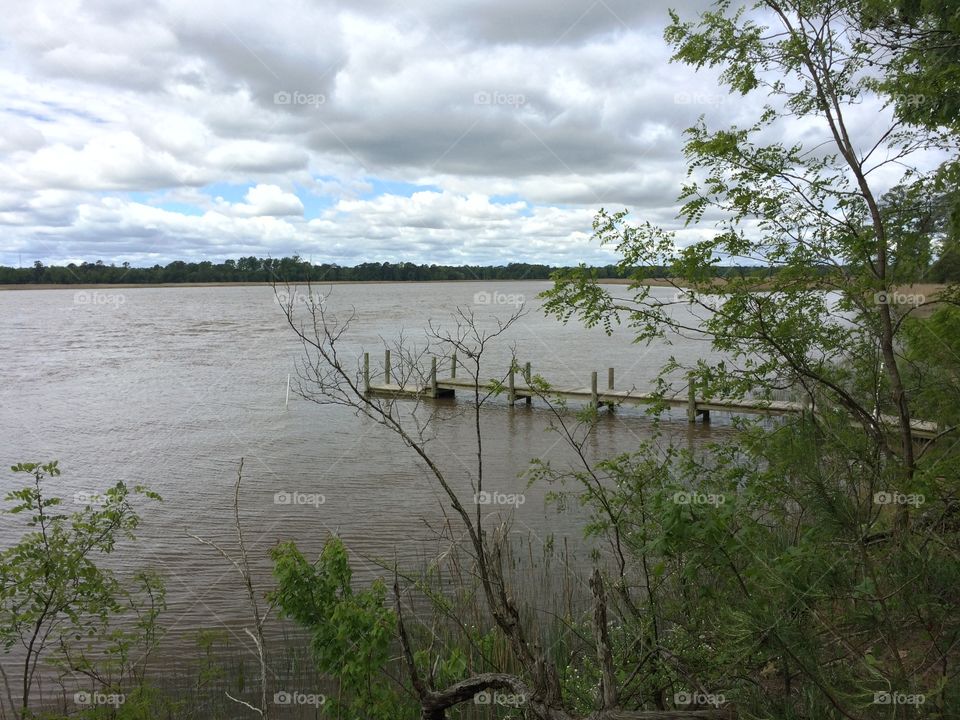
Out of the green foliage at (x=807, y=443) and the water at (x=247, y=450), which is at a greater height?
the green foliage at (x=807, y=443)

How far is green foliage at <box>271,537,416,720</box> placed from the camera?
17.0 ft

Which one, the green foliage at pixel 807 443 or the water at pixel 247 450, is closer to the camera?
the green foliage at pixel 807 443

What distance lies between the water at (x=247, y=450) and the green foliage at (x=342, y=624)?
0.95 m

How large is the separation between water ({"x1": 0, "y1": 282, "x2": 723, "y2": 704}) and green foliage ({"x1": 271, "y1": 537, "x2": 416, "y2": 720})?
0.95 m

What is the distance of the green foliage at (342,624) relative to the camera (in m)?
5.18

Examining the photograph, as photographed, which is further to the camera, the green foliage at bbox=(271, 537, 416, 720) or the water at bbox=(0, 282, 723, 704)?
the water at bbox=(0, 282, 723, 704)

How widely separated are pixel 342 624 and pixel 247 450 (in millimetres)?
13831

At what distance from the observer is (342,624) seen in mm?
5148

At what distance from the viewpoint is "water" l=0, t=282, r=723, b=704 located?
36.8 ft

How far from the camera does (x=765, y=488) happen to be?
557cm

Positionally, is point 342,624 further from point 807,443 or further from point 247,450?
point 247,450

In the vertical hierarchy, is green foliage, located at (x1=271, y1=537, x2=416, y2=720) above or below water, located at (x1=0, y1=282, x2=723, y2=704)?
above

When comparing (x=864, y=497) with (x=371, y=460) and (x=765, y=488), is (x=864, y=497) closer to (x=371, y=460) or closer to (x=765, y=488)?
(x=765, y=488)

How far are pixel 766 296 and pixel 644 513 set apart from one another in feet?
7.09
